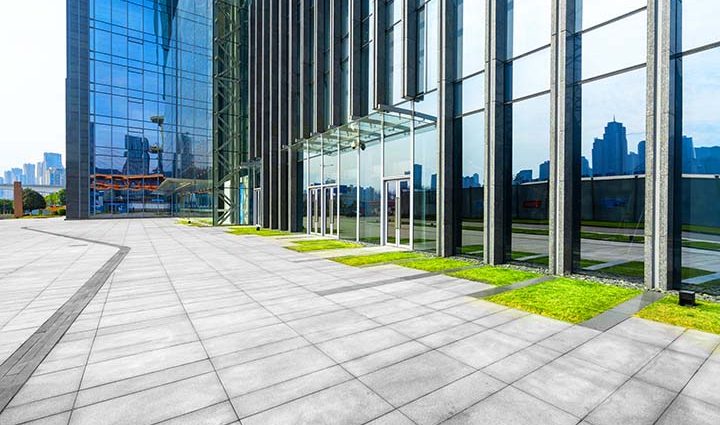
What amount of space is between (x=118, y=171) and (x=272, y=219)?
36.8 m

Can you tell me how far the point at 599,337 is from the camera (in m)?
5.23

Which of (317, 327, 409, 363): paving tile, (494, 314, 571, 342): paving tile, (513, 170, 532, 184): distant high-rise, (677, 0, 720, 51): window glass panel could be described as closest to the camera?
(317, 327, 409, 363): paving tile

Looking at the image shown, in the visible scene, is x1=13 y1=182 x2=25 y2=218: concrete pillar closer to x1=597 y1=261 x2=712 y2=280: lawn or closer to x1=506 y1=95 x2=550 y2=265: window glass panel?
x1=506 y1=95 x2=550 y2=265: window glass panel

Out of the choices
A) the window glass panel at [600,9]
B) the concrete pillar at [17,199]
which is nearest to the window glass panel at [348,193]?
the window glass panel at [600,9]

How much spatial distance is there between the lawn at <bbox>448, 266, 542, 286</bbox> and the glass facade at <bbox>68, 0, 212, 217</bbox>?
42810 mm

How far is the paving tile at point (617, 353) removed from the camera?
433cm

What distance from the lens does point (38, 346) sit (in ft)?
16.3

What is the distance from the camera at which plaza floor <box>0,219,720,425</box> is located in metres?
3.36

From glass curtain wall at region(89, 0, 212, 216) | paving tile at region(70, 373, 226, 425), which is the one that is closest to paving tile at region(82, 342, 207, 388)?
paving tile at region(70, 373, 226, 425)

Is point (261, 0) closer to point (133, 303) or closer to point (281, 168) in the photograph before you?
point (281, 168)

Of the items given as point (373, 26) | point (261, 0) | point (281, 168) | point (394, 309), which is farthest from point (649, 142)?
point (261, 0)

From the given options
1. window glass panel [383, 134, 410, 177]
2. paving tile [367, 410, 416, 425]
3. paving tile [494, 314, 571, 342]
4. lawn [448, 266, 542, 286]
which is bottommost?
paving tile [367, 410, 416, 425]

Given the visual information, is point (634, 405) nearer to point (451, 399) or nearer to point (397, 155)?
point (451, 399)

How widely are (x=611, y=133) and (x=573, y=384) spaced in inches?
323
